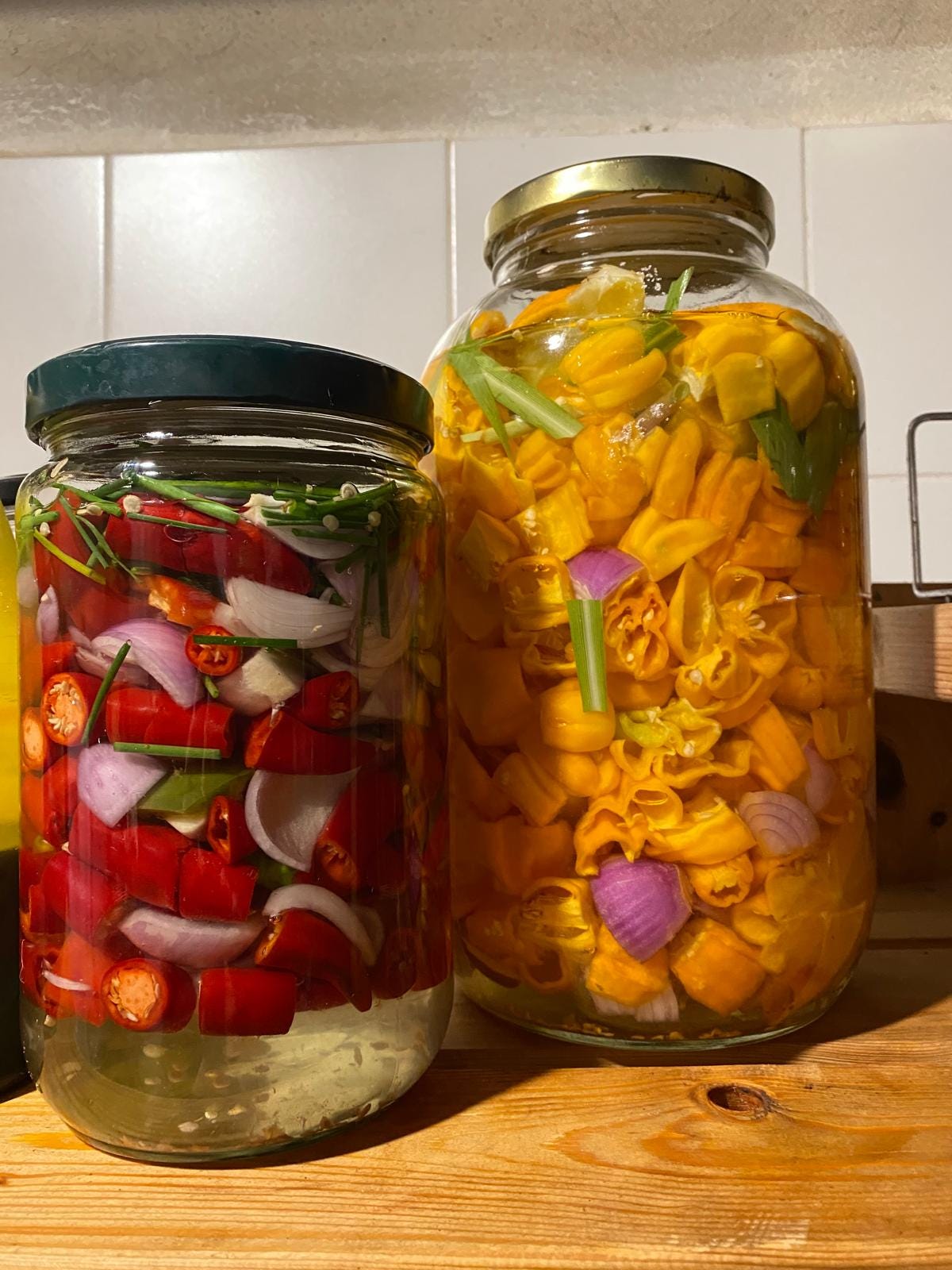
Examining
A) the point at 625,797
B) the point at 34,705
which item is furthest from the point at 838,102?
the point at 34,705

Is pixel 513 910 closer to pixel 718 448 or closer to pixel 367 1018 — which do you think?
pixel 367 1018

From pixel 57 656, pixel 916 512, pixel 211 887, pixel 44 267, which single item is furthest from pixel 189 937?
pixel 44 267

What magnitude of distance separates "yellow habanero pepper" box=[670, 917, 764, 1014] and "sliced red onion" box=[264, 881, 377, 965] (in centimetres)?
15

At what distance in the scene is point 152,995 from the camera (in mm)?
372

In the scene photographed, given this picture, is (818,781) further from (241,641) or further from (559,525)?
(241,641)

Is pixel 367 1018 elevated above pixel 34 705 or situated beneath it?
situated beneath

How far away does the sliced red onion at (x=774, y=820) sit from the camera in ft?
1.53

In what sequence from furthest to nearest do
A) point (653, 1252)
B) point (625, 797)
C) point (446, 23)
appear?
point (446, 23) < point (625, 797) < point (653, 1252)

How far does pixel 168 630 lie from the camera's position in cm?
37

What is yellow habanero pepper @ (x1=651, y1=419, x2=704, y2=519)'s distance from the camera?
1.48 feet

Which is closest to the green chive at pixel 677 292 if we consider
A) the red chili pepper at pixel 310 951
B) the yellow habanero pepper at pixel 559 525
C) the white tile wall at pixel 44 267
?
the yellow habanero pepper at pixel 559 525

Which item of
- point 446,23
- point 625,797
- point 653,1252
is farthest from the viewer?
point 446,23

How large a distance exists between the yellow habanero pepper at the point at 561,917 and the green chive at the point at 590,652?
9 centimetres

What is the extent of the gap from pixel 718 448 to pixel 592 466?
0.19 ft
